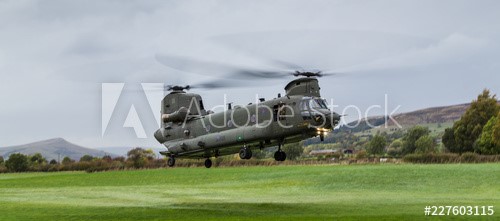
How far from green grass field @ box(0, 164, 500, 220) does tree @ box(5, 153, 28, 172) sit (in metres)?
16.4

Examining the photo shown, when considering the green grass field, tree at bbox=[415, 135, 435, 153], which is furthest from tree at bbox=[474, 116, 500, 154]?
tree at bbox=[415, 135, 435, 153]

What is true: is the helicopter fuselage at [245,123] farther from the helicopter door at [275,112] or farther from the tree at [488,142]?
the tree at [488,142]

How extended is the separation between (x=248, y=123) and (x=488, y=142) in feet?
283

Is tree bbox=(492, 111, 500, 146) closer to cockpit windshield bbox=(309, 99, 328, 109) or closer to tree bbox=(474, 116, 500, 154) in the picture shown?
tree bbox=(474, 116, 500, 154)

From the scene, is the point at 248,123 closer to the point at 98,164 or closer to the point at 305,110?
the point at 305,110

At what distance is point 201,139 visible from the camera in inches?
1909

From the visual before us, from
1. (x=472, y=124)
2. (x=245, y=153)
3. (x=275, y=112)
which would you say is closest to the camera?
(x=275, y=112)

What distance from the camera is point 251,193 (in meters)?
85.3

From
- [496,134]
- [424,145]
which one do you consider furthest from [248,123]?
[424,145]

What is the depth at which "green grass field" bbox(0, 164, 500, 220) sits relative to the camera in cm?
5947

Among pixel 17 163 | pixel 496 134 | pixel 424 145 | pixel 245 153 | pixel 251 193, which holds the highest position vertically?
pixel 424 145

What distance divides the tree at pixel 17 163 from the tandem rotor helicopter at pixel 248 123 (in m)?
92.1

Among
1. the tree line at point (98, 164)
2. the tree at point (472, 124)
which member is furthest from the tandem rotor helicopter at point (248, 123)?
the tree at point (472, 124)

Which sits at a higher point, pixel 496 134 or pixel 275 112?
pixel 496 134
